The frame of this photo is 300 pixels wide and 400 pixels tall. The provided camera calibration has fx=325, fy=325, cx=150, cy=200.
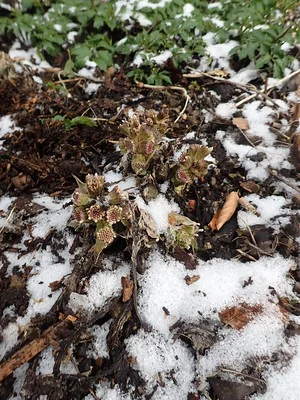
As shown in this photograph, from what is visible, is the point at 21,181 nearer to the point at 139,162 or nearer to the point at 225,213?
the point at 139,162

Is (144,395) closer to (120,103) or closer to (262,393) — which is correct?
(262,393)

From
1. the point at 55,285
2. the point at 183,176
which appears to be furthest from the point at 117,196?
the point at 55,285

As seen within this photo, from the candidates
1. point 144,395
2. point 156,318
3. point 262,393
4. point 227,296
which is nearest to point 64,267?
point 156,318

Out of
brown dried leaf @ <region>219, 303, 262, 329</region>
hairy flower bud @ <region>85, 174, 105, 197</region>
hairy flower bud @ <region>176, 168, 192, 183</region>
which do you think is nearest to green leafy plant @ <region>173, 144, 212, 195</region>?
hairy flower bud @ <region>176, 168, 192, 183</region>

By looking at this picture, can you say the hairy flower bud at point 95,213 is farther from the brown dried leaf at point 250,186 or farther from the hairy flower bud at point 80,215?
the brown dried leaf at point 250,186

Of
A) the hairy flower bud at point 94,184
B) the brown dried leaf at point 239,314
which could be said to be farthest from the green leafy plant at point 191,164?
the brown dried leaf at point 239,314

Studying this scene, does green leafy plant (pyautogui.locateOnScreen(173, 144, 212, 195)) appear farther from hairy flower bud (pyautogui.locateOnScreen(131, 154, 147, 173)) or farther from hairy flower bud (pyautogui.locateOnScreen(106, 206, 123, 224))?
hairy flower bud (pyautogui.locateOnScreen(106, 206, 123, 224))
